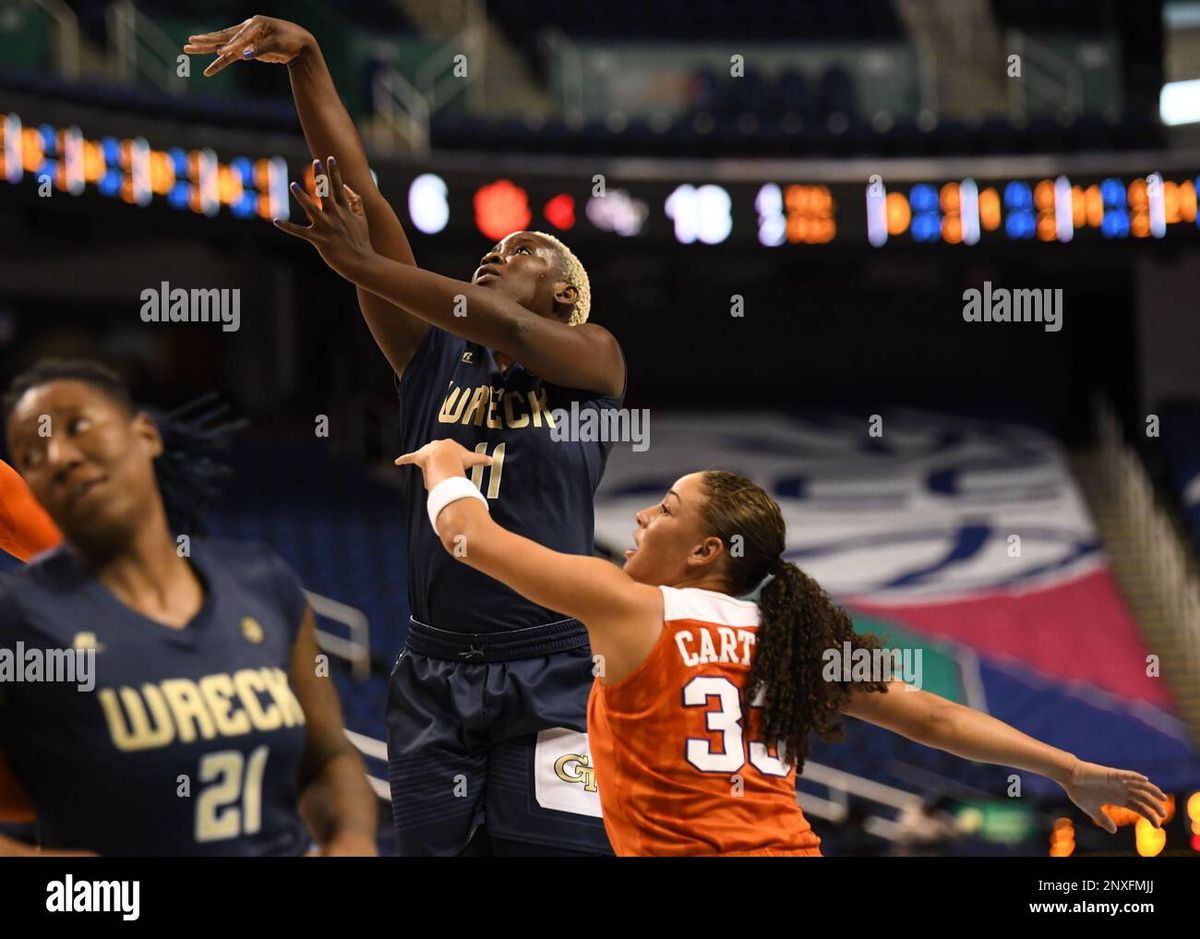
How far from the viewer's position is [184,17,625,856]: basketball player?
3.08 meters

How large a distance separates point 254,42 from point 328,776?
1624 millimetres

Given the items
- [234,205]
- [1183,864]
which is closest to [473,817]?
[1183,864]

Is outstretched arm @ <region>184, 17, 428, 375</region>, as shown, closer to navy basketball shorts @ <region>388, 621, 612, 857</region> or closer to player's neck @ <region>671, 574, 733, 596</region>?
navy basketball shorts @ <region>388, 621, 612, 857</region>

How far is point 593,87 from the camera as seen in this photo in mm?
12797

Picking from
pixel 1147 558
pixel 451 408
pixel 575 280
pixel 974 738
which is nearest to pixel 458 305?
pixel 451 408

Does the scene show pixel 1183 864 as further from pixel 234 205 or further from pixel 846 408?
pixel 846 408

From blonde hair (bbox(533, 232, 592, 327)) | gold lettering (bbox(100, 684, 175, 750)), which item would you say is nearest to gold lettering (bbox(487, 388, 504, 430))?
blonde hair (bbox(533, 232, 592, 327))

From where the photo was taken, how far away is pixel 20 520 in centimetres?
296

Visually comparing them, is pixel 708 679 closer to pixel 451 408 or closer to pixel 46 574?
pixel 451 408

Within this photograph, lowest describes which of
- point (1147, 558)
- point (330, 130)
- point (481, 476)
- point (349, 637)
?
point (349, 637)

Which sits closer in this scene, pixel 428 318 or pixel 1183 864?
pixel 428 318

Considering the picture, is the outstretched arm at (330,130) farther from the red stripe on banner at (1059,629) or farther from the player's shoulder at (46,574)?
the red stripe on banner at (1059,629)

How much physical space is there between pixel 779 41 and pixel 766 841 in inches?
477

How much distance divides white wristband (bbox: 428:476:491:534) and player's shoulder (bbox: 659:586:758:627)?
391 mm
